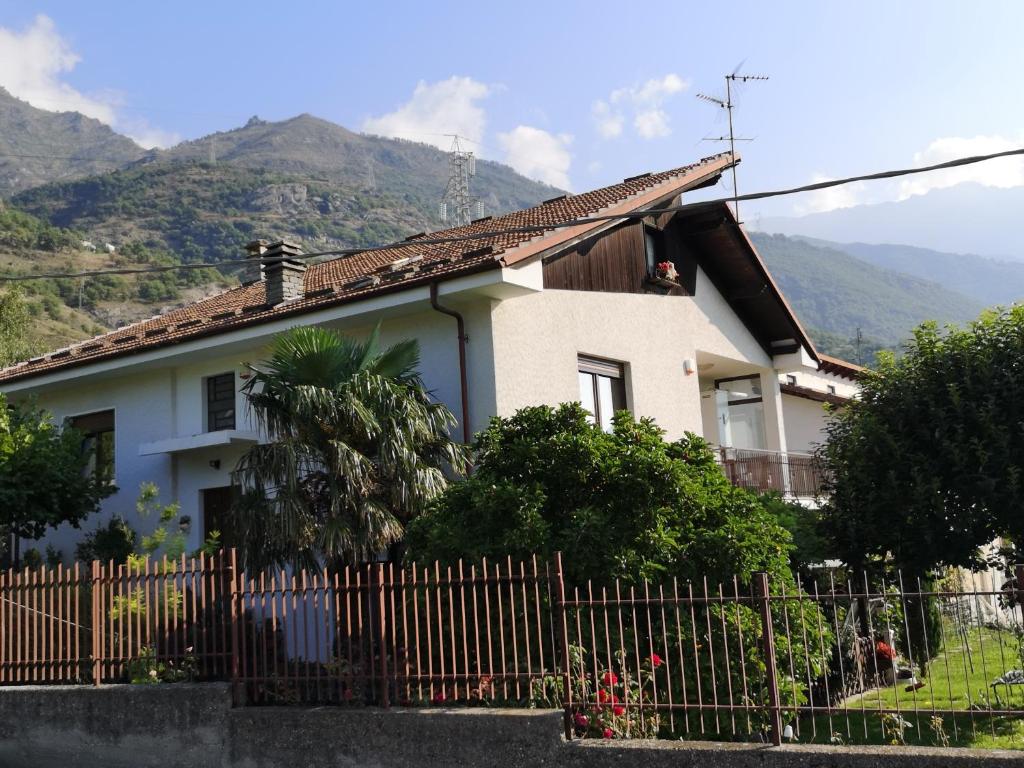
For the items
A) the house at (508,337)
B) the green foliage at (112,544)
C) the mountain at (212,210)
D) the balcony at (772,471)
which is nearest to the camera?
the house at (508,337)

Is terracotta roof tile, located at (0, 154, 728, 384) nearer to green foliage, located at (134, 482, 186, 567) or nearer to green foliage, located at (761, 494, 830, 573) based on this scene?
green foliage, located at (134, 482, 186, 567)

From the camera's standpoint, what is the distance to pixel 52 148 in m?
182

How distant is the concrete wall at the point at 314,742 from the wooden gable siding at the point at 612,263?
721cm

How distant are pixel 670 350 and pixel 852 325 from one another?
122 m

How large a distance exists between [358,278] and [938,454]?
8168mm

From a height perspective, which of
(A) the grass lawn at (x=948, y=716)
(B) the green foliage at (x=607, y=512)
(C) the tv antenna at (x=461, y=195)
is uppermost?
(C) the tv antenna at (x=461, y=195)

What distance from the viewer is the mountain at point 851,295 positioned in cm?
13575

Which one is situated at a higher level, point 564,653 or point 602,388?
point 602,388

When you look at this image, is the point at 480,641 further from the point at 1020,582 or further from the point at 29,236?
the point at 29,236

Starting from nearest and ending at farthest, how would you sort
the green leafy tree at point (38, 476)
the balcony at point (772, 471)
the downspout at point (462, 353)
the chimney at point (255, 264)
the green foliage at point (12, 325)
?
the downspout at point (462, 353)
the green leafy tree at point (38, 476)
the balcony at point (772, 471)
the chimney at point (255, 264)
the green foliage at point (12, 325)

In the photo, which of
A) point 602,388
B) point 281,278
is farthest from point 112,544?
point 602,388

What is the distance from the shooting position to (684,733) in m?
9.30

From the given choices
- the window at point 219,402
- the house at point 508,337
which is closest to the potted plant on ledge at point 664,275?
the house at point 508,337

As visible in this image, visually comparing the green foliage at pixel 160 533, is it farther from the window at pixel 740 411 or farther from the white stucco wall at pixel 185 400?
the window at pixel 740 411
